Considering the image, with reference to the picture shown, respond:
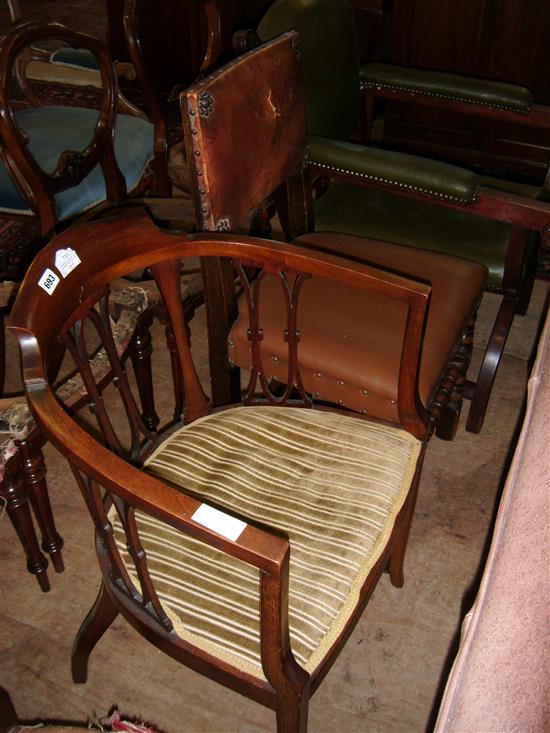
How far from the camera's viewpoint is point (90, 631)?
1.46 metres

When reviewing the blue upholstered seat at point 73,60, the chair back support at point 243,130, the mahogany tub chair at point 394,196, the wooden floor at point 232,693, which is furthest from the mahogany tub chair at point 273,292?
the blue upholstered seat at point 73,60

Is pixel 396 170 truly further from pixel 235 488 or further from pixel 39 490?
pixel 39 490

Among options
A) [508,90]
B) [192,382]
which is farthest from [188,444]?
[508,90]

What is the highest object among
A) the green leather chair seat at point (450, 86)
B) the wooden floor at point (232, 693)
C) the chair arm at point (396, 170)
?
the green leather chair seat at point (450, 86)

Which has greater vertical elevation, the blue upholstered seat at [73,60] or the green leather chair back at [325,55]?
the green leather chair back at [325,55]

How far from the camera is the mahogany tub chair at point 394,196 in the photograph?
1.78 m

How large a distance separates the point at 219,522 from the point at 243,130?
0.93m

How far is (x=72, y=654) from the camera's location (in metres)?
1.53

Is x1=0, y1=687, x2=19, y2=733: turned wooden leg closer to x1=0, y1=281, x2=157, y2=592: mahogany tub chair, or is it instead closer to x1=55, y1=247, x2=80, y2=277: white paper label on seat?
x1=0, y1=281, x2=157, y2=592: mahogany tub chair

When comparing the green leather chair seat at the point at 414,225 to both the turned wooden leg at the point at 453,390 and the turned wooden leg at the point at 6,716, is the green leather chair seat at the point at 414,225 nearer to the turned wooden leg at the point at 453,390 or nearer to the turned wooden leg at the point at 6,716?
the turned wooden leg at the point at 453,390

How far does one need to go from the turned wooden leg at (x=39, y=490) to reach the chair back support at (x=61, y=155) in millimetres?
684

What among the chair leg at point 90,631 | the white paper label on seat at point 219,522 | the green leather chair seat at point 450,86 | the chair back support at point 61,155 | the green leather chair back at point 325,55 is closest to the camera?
the white paper label on seat at point 219,522

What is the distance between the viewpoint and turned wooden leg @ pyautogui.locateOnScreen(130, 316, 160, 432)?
1788mm

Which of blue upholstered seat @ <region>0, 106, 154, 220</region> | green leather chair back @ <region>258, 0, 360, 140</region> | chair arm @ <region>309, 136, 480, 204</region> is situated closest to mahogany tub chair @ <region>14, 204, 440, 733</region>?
chair arm @ <region>309, 136, 480, 204</region>
